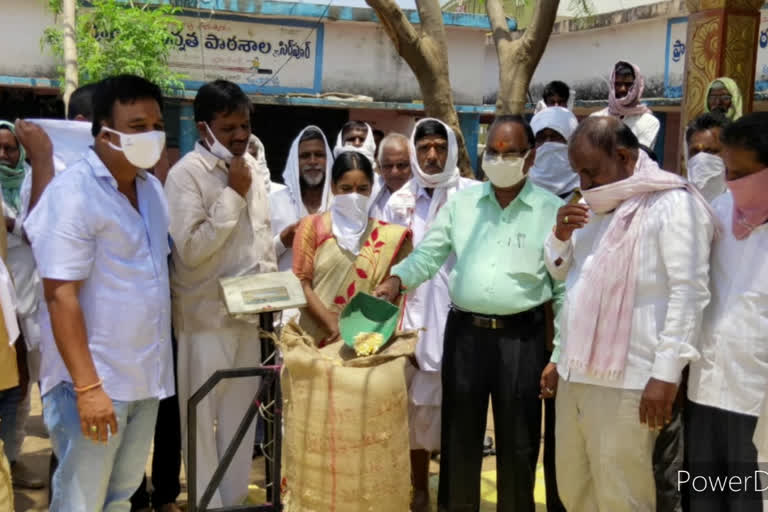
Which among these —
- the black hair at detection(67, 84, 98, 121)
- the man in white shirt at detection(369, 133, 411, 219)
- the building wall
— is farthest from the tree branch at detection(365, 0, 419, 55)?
the building wall

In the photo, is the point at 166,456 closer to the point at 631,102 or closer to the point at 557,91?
the point at 557,91

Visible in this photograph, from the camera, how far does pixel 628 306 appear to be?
118 inches

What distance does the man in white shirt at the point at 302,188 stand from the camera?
4.46m

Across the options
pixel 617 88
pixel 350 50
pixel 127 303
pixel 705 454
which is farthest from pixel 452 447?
pixel 350 50

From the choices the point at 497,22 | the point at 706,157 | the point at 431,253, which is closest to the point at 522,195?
the point at 431,253

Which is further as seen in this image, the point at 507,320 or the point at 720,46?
the point at 720,46

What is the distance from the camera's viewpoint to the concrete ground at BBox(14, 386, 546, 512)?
4.39 meters

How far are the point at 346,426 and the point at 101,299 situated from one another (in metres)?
1.07

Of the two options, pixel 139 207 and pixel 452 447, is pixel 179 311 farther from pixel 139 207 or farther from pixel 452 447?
pixel 452 447

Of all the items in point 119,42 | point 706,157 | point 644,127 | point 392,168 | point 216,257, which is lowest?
point 216,257

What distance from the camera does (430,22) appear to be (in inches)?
258

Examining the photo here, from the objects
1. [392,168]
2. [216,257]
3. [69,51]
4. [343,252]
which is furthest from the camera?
[69,51]

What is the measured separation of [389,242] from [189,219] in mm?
1007

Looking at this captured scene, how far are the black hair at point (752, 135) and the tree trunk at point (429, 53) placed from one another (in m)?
3.33
